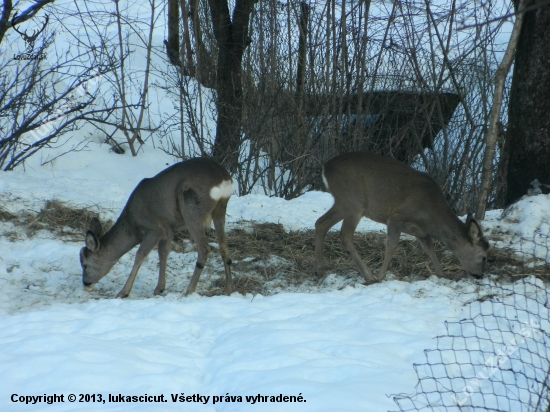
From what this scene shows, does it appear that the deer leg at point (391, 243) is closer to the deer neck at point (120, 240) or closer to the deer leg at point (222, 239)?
the deer leg at point (222, 239)

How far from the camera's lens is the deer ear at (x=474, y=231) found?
7477 millimetres

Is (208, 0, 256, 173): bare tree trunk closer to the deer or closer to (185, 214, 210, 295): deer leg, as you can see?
the deer

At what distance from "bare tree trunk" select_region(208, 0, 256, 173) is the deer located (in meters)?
5.29

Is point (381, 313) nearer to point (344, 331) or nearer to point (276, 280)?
point (344, 331)

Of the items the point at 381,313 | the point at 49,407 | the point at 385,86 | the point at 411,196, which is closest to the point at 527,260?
the point at 411,196

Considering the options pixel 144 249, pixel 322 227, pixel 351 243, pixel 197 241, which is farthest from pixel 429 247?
pixel 144 249

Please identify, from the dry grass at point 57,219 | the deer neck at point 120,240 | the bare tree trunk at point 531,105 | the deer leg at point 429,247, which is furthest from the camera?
the dry grass at point 57,219

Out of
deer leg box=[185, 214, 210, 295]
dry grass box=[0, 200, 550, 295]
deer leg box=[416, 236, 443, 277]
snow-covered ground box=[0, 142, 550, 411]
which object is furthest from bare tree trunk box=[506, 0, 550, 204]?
deer leg box=[185, 214, 210, 295]

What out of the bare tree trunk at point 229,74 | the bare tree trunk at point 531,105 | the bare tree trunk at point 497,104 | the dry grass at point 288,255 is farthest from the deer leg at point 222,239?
the bare tree trunk at point 229,74

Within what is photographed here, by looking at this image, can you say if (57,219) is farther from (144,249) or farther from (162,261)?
(162,261)

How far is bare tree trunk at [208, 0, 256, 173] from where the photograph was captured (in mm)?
13250

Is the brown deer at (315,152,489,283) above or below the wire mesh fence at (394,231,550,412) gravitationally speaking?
above

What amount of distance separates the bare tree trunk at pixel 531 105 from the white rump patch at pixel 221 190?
391 cm

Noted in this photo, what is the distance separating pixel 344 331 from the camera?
215 inches
